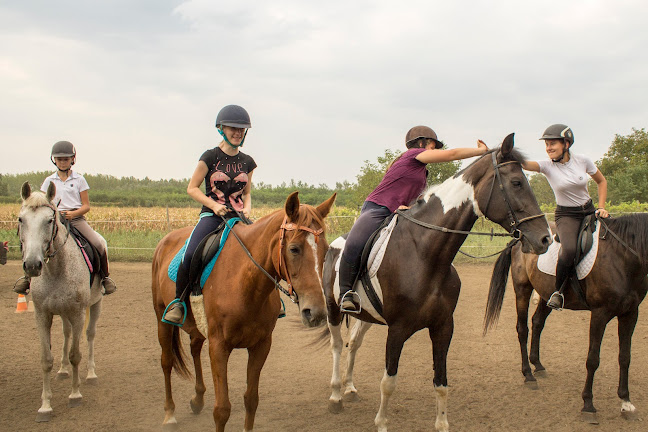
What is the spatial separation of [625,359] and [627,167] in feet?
107

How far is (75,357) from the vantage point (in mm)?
5328

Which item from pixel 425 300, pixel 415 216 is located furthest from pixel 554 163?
pixel 425 300

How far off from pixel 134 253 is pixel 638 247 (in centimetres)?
1678

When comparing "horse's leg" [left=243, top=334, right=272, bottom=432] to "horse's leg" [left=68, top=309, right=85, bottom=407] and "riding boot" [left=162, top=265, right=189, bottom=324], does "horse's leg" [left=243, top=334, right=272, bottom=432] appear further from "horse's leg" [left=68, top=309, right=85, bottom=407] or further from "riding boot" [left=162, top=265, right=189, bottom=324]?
"horse's leg" [left=68, top=309, right=85, bottom=407]

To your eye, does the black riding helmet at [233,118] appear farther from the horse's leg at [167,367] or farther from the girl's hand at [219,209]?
the horse's leg at [167,367]

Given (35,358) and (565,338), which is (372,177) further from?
(35,358)

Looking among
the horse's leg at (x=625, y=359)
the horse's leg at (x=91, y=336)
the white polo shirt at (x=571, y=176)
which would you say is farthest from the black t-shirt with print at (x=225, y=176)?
Answer: the horse's leg at (x=625, y=359)

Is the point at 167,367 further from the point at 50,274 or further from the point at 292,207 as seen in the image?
the point at 292,207

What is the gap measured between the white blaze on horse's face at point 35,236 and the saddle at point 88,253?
75cm

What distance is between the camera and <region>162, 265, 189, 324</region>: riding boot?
4105 millimetres

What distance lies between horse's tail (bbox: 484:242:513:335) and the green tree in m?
25.8

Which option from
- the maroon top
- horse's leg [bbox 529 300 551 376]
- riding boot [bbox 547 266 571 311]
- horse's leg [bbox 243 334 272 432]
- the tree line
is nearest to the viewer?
horse's leg [bbox 243 334 272 432]

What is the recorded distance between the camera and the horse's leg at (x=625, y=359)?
4.88m

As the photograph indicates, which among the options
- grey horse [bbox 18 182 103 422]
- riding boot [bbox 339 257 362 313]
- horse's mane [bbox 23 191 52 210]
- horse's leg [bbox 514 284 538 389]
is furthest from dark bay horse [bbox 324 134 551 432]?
horse's mane [bbox 23 191 52 210]
